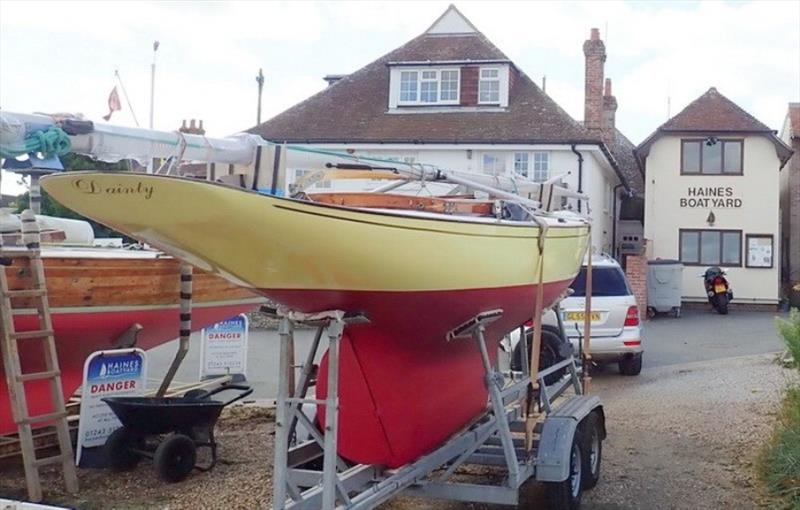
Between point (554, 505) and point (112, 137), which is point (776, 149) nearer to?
point (554, 505)

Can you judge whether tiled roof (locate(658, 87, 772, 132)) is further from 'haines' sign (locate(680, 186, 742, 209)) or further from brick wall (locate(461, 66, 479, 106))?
brick wall (locate(461, 66, 479, 106))

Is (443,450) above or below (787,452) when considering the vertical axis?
above

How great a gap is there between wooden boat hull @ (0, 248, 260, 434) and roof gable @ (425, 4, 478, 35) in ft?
71.1

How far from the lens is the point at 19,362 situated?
7.19 metres

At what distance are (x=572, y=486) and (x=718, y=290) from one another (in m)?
19.8

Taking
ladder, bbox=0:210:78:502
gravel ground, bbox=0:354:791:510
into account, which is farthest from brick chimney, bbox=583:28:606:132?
ladder, bbox=0:210:78:502

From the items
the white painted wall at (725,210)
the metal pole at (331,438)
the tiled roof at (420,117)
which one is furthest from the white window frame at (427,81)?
the metal pole at (331,438)

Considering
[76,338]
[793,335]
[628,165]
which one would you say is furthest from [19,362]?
[628,165]

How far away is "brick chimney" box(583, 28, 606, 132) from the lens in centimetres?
2748

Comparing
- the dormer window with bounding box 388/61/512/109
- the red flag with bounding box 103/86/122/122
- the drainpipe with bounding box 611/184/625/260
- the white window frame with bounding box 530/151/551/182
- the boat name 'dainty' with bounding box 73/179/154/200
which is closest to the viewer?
the boat name 'dainty' with bounding box 73/179/154/200

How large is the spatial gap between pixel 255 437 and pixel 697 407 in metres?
5.49

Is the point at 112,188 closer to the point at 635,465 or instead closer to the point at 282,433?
the point at 282,433

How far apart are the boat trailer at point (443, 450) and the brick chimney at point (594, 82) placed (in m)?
21.0

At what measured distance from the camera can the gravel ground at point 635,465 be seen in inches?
274
